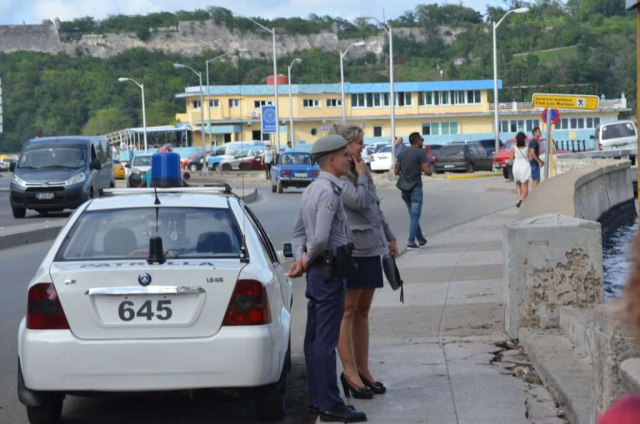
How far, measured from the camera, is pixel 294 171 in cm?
3916

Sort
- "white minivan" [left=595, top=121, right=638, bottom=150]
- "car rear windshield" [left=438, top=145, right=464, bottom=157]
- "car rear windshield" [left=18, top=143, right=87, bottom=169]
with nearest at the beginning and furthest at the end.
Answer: "car rear windshield" [left=18, top=143, right=87, bottom=169] → "white minivan" [left=595, top=121, right=638, bottom=150] → "car rear windshield" [left=438, top=145, right=464, bottom=157]

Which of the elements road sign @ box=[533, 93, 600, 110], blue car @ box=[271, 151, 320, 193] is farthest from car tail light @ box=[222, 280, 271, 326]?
blue car @ box=[271, 151, 320, 193]

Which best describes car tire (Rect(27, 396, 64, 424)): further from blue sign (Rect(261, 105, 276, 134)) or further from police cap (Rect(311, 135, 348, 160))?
blue sign (Rect(261, 105, 276, 134))

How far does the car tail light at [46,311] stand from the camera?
6.32 meters

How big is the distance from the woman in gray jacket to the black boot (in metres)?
0.54

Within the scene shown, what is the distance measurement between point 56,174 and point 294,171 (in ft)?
43.4

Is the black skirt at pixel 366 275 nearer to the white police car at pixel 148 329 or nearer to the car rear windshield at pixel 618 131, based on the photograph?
the white police car at pixel 148 329

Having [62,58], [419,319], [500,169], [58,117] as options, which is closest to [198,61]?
[62,58]

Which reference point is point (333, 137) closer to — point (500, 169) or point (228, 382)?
point (228, 382)

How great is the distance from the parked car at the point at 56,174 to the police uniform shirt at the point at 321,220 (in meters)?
21.2

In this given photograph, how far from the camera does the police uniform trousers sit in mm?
6539

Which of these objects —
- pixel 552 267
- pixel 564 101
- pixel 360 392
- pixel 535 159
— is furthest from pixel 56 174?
pixel 360 392

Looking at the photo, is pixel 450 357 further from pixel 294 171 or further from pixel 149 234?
pixel 294 171

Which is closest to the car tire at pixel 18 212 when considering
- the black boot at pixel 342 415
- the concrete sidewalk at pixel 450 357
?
the concrete sidewalk at pixel 450 357
